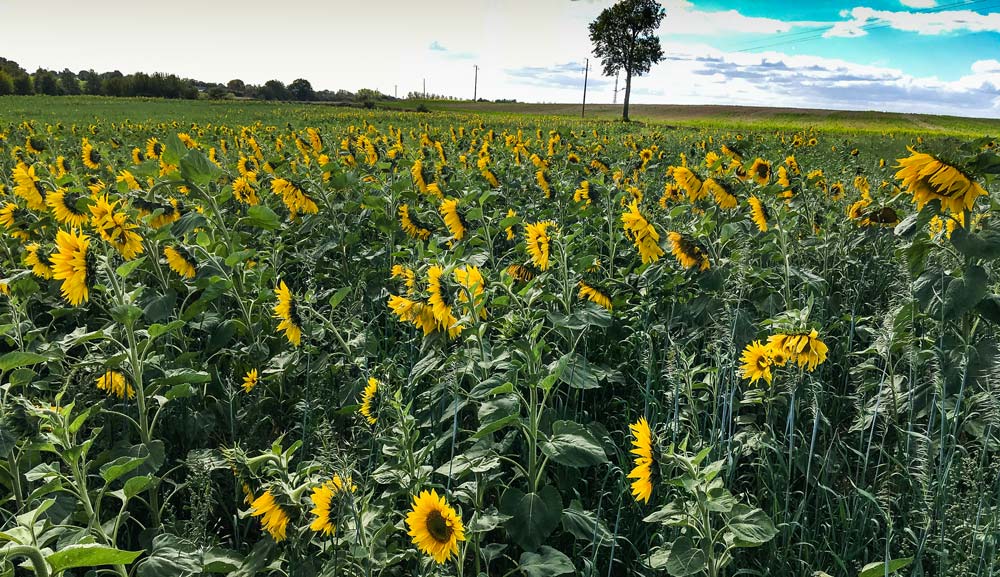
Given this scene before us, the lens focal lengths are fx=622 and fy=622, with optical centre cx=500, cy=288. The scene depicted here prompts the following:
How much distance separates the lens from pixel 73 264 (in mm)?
2426

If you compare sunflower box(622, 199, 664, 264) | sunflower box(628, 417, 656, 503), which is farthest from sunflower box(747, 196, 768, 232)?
sunflower box(628, 417, 656, 503)

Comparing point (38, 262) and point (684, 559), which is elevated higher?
point (38, 262)

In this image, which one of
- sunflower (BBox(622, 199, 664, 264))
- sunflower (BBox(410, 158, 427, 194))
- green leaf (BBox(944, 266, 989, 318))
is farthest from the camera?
sunflower (BBox(410, 158, 427, 194))

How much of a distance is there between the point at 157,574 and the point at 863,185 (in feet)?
18.9

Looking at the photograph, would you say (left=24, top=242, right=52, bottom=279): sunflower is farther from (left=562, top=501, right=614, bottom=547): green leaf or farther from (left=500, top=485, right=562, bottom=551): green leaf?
(left=562, top=501, right=614, bottom=547): green leaf

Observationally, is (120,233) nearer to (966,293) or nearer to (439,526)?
(439,526)

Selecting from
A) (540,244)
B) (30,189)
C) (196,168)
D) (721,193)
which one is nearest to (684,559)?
(540,244)

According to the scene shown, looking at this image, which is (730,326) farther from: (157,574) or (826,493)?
(157,574)

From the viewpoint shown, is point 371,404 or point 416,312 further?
point 416,312

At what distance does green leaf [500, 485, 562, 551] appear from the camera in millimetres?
1783

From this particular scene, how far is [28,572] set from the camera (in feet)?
6.28

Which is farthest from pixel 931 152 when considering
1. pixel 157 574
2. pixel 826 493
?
pixel 157 574

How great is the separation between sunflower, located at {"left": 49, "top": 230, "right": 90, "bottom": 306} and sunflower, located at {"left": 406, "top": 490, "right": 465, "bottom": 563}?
1.79 metres

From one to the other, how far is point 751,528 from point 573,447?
0.51m
